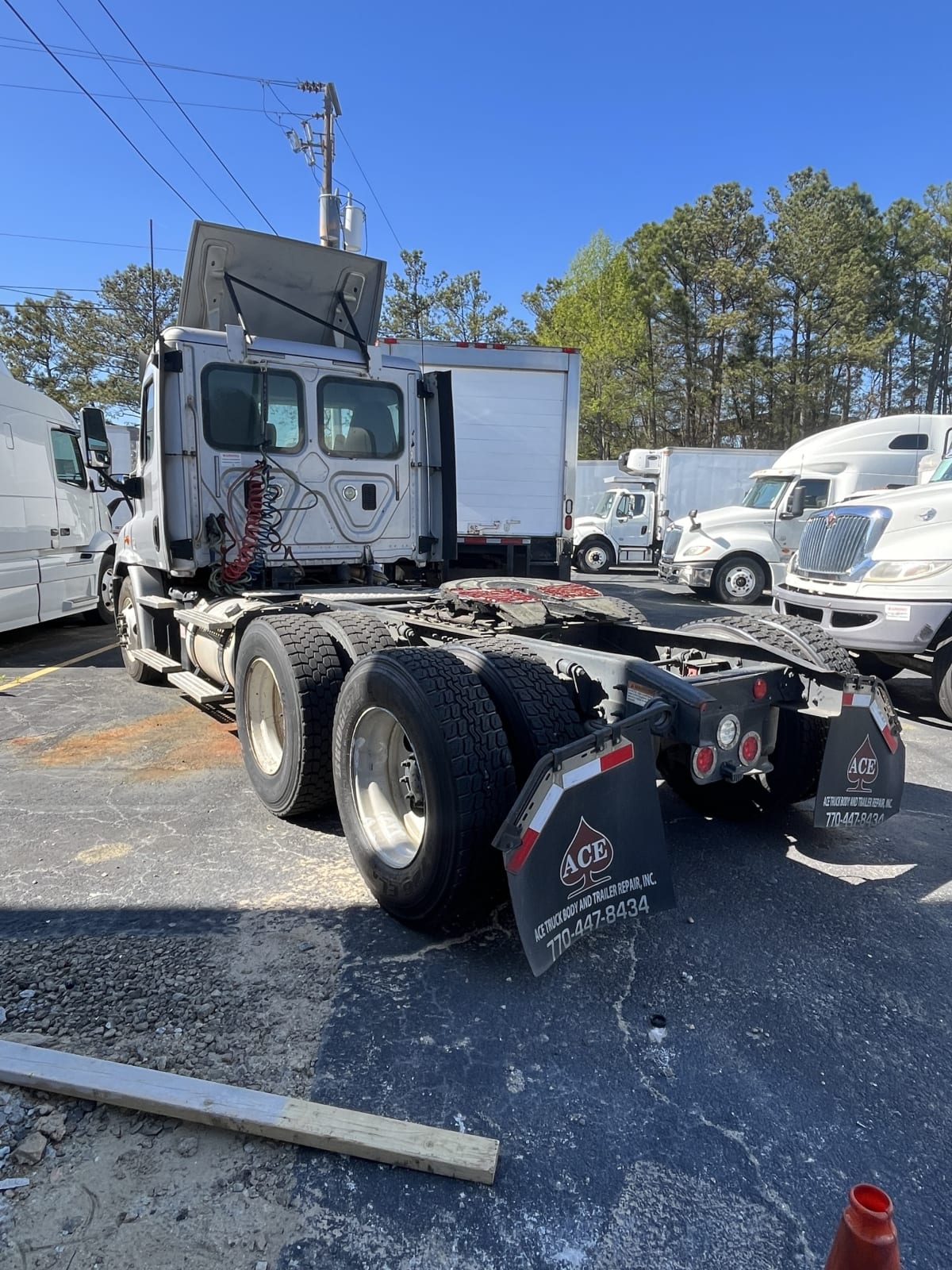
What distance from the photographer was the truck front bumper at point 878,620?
252 inches

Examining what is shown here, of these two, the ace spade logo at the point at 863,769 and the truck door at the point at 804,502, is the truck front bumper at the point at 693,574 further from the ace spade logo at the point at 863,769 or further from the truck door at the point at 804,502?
the ace spade logo at the point at 863,769

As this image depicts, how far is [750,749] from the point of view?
3309 mm

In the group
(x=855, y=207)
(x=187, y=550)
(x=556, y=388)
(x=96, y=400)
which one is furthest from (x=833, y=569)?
(x=96, y=400)

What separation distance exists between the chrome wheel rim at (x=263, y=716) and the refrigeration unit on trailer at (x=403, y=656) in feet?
0.05

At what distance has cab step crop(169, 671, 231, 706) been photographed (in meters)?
5.34

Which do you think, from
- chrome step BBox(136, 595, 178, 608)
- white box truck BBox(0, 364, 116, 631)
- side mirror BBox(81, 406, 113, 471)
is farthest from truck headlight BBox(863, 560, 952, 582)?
white box truck BBox(0, 364, 116, 631)

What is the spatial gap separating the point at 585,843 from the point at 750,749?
3.48 feet

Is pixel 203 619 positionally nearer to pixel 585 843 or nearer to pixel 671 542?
pixel 585 843

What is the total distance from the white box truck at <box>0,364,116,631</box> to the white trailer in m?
4.97

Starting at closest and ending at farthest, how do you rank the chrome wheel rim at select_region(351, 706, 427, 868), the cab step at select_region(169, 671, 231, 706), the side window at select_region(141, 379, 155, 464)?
the chrome wheel rim at select_region(351, 706, 427, 868), the cab step at select_region(169, 671, 231, 706), the side window at select_region(141, 379, 155, 464)

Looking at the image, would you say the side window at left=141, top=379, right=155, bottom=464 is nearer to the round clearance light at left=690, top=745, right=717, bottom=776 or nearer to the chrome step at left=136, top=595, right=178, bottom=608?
the chrome step at left=136, top=595, right=178, bottom=608

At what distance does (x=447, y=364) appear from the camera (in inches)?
433

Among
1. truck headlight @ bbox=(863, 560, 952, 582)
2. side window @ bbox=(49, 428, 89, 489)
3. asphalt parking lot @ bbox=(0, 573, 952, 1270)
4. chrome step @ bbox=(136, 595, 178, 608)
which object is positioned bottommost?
asphalt parking lot @ bbox=(0, 573, 952, 1270)

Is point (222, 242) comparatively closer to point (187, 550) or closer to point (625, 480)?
point (187, 550)
